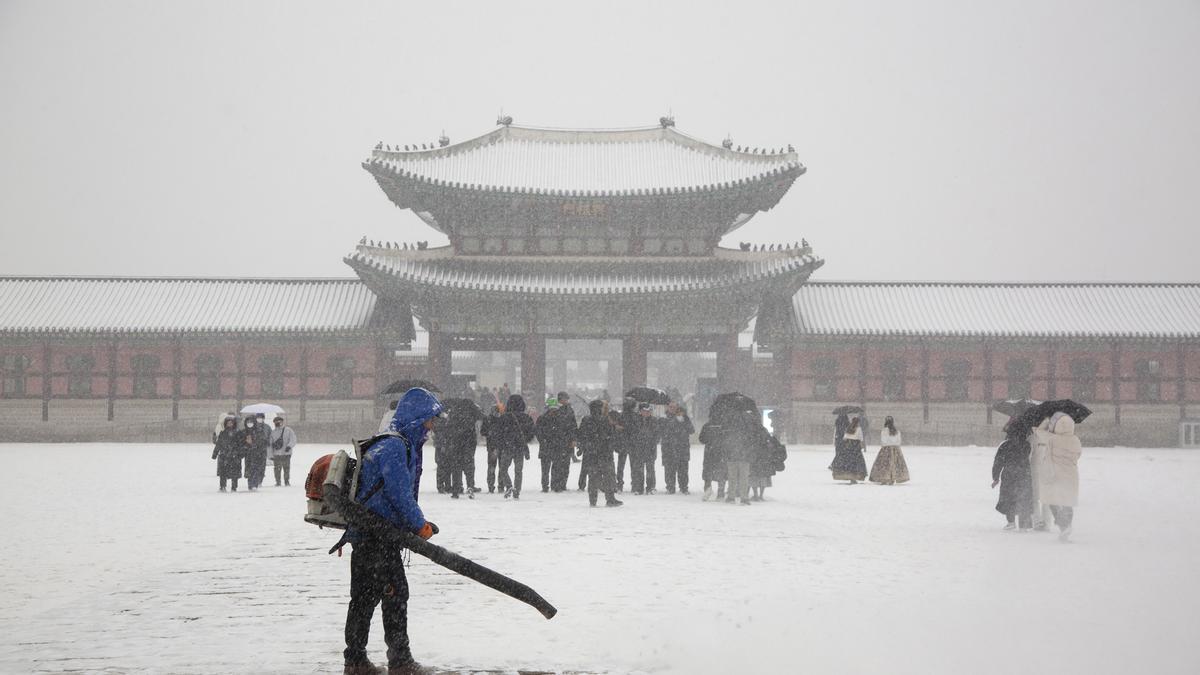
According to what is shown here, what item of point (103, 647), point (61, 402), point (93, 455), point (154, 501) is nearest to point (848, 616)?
point (103, 647)

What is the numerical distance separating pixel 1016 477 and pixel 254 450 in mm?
11339

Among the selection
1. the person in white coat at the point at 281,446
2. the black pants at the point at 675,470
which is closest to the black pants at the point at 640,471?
the black pants at the point at 675,470

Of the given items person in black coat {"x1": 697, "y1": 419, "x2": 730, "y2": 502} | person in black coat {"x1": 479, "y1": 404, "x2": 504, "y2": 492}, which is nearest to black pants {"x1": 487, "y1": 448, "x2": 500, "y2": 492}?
person in black coat {"x1": 479, "y1": 404, "x2": 504, "y2": 492}

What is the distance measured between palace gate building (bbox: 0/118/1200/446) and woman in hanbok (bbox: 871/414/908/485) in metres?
11.7

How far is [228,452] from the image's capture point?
16906mm

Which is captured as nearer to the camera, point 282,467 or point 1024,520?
point 1024,520

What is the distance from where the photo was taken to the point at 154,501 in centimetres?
1498

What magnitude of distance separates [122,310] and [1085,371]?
1131 inches

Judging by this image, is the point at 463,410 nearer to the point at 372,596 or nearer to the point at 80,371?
the point at 372,596

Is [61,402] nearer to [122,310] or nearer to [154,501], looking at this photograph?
[122,310]

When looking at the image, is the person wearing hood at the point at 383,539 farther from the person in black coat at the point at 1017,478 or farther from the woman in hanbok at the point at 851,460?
the woman in hanbok at the point at 851,460

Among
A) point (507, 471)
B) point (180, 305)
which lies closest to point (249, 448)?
point (507, 471)

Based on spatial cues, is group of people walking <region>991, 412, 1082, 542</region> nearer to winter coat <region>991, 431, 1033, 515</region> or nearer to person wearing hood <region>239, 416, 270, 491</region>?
winter coat <region>991, 431, 1033, 515</region>

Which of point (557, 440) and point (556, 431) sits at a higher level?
point (556, 431)
